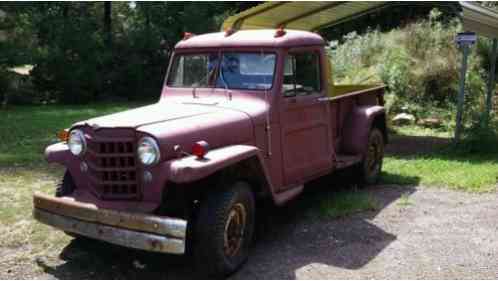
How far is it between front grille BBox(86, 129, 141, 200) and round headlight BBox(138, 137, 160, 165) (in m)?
0.08

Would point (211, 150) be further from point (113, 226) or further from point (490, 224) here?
point (490, 224)

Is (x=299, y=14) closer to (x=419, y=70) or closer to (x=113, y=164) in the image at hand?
(x=419, y=70)

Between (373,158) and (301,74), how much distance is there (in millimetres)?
2199

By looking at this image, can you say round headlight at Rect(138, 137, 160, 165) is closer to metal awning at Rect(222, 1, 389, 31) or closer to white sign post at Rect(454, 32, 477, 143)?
metal awning at Rect(222, 1, 389, 31)

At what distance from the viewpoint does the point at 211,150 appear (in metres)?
4.27

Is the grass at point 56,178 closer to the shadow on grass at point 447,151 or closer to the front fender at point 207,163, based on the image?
the shadow on grass at point 447,151

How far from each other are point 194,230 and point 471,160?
18.5 ft

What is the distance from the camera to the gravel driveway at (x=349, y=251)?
430 cm

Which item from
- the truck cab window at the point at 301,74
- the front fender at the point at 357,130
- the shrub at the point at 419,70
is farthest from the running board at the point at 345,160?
the shrub at the point at 419,70

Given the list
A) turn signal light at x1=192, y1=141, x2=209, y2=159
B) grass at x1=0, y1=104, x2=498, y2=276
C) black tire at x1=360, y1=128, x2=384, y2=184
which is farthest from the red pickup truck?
black tire at x1=360, y1=128, x2=384, y2=184

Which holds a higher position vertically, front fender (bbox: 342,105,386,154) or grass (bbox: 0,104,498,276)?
front fender (bbox: 342,105,386,154)

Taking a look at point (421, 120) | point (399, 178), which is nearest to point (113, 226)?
point (399, 178)

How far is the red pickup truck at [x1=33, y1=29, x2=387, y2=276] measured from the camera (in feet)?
12.9

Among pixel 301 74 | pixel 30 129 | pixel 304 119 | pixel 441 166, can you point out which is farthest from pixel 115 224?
pixel 30 129
